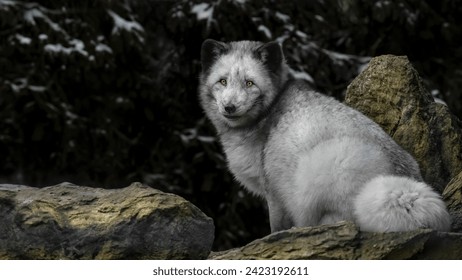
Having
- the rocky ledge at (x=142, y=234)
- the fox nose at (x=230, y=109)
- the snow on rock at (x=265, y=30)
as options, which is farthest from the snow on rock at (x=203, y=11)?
the rocky ledge at (x=142, y=234)

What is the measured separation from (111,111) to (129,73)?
1.88 feet

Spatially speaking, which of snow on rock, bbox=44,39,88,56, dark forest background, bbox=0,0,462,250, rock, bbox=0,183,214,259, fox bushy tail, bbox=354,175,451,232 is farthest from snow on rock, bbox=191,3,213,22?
fox bushy tail, bbox=354,175,451,232

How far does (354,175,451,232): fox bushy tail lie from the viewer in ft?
19.4

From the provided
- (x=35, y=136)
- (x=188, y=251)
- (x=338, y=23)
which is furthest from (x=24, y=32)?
(x=188, y=251)

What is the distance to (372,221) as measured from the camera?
5.95 meters

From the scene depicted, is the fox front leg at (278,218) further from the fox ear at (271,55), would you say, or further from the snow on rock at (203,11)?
the snow on rock at (203,11)

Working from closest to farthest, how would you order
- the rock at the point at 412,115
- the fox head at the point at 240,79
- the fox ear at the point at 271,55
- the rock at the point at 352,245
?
the rock at the point at 352,245 < the fox head at the point at 240,79 < the fox ear at the point at 271,55 < the rock at the point at 412,115

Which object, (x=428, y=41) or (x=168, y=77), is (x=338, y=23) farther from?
(x=168, y=77)

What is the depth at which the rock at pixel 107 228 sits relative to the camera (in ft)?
19.7

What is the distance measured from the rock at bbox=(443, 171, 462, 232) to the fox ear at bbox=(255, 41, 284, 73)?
174 cm

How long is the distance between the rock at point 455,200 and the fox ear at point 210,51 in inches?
86.4

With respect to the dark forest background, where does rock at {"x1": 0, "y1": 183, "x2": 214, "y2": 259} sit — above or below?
above

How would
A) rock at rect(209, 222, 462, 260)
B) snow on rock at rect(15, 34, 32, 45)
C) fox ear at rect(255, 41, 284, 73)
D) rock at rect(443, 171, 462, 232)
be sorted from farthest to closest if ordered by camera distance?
snow on rock at rect(15, 34, 32, 45) → fox ear at rect(255, 41, 284, 73) → rock at rect(443, 171, 462, 232) → rock at rect(209, 222, 462, 260)

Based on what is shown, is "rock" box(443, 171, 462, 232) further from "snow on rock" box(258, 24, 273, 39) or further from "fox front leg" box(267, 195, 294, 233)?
"snow on rock" box(258, 24, 273, 39)
